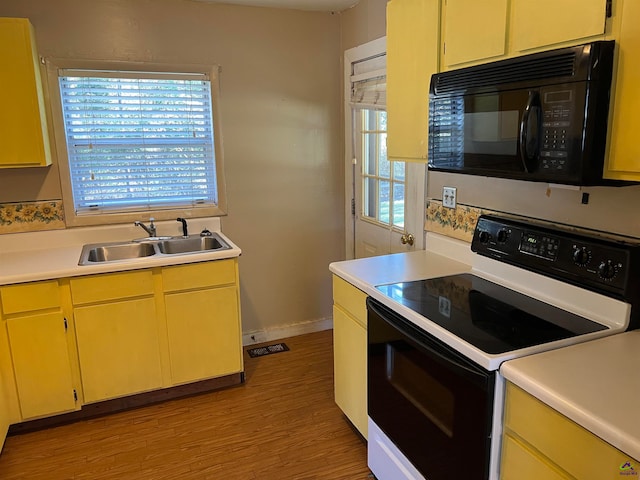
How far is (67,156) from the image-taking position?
2.87 meters

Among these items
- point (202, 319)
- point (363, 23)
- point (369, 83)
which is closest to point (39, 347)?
point (202, 319)

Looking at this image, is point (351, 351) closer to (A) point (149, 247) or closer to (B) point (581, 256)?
(B) point (581, 256)

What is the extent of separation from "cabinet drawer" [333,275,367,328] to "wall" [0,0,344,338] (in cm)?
121

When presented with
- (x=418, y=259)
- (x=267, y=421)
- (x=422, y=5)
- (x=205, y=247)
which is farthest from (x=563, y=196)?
(x=205, y=247)

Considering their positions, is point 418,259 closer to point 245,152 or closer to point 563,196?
point 563,196

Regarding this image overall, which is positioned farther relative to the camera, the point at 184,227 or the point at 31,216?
the point at 184,227

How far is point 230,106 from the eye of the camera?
10.5 feet

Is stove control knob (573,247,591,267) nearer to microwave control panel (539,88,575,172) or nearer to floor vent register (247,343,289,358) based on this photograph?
microwave control panel (539,88,575,172)

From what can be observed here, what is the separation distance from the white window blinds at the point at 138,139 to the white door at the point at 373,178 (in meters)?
0.96

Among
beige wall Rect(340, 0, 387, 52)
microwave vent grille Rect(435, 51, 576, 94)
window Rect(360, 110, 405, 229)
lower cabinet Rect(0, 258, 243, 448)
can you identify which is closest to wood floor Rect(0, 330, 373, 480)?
lower cabinet Rect(0, 258, 243, 448)

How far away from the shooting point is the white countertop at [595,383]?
3.45ft

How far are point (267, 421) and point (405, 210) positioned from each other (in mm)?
1389

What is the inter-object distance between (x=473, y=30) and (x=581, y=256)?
89 centimetres

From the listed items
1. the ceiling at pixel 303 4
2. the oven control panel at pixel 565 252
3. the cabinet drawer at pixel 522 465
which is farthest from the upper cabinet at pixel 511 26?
the ceiling at pixel 303 4
